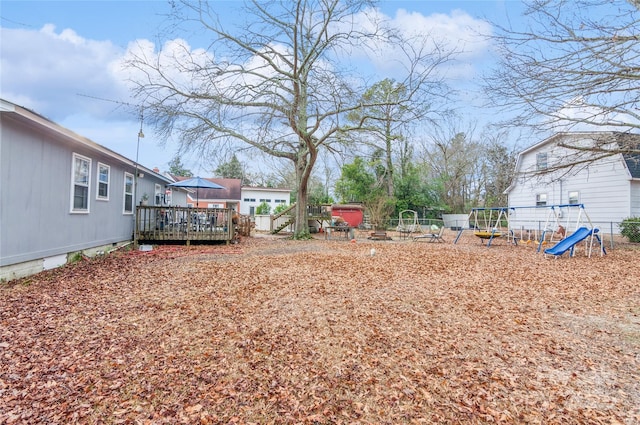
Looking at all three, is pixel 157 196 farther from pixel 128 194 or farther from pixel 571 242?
pixel 571 242

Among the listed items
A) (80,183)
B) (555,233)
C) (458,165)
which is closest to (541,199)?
(555,233)

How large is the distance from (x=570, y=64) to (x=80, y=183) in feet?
37.0

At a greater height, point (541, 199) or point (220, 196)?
point (220, 196)

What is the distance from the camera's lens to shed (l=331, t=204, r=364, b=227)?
861 inches

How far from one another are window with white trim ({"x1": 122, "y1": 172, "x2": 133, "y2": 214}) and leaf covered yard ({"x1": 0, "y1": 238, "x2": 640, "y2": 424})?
4695 millimetres

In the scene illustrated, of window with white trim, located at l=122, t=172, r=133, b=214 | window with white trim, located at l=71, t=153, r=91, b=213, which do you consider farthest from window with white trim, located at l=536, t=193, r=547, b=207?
window with white trim, located at l=71, t=153, r=91, b=213

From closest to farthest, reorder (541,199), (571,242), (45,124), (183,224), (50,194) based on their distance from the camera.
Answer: (45,124), (50,194), (571,242), (183,224), (541,199)

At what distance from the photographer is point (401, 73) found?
38.3 feet

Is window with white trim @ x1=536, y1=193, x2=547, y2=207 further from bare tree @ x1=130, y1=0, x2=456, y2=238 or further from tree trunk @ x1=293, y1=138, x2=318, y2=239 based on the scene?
tree trunk @ x1=293, y1=138, x2=318, y2=239

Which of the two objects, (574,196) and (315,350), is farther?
(574,196)

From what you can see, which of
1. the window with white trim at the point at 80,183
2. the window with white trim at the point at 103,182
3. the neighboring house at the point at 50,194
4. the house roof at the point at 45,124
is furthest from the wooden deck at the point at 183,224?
the house roof at the point at 45,124

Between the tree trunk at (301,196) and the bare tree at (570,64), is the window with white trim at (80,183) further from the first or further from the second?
the bare tree at (570,64)

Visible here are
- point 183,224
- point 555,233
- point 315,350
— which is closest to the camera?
point 315,350

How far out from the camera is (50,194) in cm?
666
